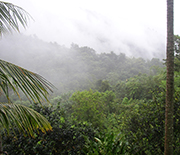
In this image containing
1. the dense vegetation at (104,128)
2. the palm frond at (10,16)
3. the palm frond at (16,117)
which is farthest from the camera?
the dense vegetation at (104,128)

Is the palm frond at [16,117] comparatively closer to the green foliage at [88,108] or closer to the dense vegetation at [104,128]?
the dense vegetation at [104,128]

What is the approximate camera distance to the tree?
1157 millimetres

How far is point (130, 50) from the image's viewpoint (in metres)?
75.3

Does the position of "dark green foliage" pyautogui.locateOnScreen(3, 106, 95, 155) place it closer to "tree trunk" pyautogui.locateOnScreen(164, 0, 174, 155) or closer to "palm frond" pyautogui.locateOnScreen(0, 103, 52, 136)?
"tree trunk" pyautogui.locateOnScreen(164, 0, 174, 155)

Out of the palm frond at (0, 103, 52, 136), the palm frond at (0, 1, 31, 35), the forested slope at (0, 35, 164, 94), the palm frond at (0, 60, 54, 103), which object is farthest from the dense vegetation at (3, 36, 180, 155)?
the forested slope at (0, 35, 164, 94)

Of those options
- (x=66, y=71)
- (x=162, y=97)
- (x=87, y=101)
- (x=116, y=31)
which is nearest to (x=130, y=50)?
(x=116, y=31)

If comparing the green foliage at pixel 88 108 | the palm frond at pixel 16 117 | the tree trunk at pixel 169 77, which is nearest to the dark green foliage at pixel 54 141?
the tree trunk at pixel 169 77

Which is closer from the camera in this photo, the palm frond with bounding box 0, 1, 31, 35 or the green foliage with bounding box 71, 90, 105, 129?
the palm frond with bounding box 0, 1, 31, 35

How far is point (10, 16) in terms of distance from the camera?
1400 millimetres

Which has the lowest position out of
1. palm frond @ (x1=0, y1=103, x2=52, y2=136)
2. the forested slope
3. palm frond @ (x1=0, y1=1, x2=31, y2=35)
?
palm frond @ (x1=0, y1=103, x2=52, y2=136)

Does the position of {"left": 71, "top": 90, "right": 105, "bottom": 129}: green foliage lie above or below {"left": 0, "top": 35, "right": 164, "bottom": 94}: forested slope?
below

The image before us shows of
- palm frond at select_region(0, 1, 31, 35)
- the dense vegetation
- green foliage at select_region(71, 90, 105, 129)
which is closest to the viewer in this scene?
palm frond at select_region(0, 1, 31, 35)

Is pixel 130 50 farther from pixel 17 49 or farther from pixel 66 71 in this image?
pixel 17 49

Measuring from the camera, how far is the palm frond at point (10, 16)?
1.38m
